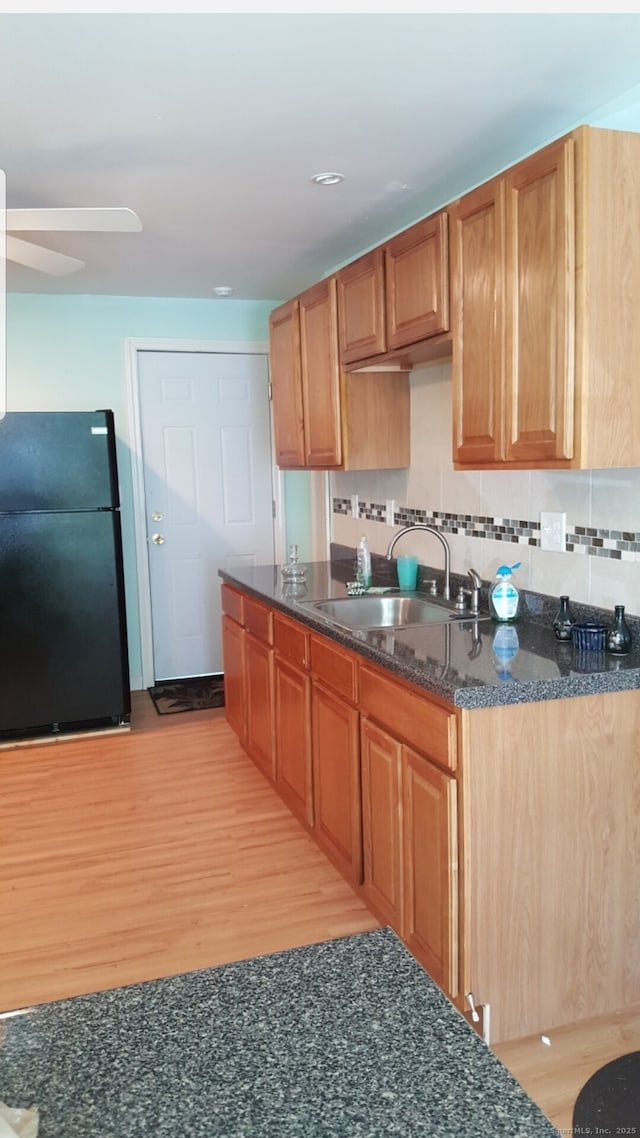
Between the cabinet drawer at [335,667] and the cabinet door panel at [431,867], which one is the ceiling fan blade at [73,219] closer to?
the cabinet drawer at [335,667]

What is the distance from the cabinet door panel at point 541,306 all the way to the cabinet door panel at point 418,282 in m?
0.37

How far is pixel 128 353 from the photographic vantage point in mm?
4926

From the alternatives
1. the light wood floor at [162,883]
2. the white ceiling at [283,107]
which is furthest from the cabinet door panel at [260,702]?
the white ceiling at [283,107]

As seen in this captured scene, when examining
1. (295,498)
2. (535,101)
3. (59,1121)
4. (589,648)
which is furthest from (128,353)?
(59,1121)

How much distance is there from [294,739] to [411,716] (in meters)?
1.12

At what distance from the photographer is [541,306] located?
6.97 ft

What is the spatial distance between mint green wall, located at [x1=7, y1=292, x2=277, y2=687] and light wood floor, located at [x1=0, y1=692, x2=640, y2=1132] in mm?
1459

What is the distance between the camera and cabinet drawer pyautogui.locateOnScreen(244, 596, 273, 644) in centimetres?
344

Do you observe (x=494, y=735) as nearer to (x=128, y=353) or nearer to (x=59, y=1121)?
(x=59, y=1121)

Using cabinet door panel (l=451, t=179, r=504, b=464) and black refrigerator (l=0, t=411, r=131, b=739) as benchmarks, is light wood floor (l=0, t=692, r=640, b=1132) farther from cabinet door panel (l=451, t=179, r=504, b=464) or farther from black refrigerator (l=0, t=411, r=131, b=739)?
cabinet door panel (l=451, t=179, r=504, b=464)

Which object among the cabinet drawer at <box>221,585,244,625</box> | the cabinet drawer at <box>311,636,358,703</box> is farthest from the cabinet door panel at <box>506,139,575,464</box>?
the cabinet drawer at <box>221,585,244,625</box>

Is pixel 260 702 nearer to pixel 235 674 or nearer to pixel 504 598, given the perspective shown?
pixel 235 674

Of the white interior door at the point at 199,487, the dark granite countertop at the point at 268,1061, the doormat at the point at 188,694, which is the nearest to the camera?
the dark granite countertop at the point at 268,1061

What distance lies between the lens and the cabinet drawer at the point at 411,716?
6.55 feet
